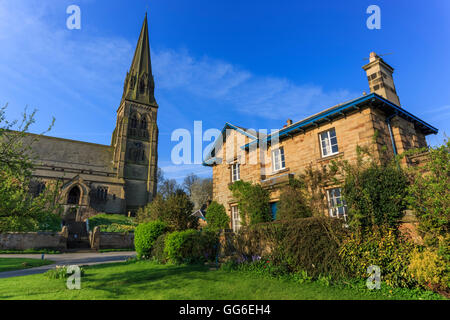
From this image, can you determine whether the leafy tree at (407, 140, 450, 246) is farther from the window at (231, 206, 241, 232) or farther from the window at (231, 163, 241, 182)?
the window at (231, 163, 241, 182)

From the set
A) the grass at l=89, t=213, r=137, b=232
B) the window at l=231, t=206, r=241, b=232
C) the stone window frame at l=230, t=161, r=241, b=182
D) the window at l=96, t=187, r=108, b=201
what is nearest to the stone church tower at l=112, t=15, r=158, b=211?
the window at l=96, t=187, r=108, b=201

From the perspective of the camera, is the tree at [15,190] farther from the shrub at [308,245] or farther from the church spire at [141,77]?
the church spire at [141,77]

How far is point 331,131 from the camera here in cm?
1308

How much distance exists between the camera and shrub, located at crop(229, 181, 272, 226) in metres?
14.2

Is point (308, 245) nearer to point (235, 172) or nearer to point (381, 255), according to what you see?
point (381, 255)

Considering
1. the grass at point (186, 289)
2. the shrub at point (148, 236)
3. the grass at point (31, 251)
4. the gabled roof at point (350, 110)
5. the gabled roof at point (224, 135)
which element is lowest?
the grass at point (186, 289)

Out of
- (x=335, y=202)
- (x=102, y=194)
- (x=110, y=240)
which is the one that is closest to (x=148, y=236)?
(x=335, y=202)

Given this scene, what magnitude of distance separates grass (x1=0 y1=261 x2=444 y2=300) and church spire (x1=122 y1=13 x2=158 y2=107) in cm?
5574

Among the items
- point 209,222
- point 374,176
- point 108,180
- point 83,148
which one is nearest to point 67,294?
point 374,176

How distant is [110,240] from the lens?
25.6 meters

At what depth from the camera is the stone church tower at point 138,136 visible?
172 feet

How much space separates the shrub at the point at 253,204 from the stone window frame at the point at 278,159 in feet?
6.08

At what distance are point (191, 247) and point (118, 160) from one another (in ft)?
152

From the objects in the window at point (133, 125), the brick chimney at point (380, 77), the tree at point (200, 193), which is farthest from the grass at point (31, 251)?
the window at point (133, 125)
